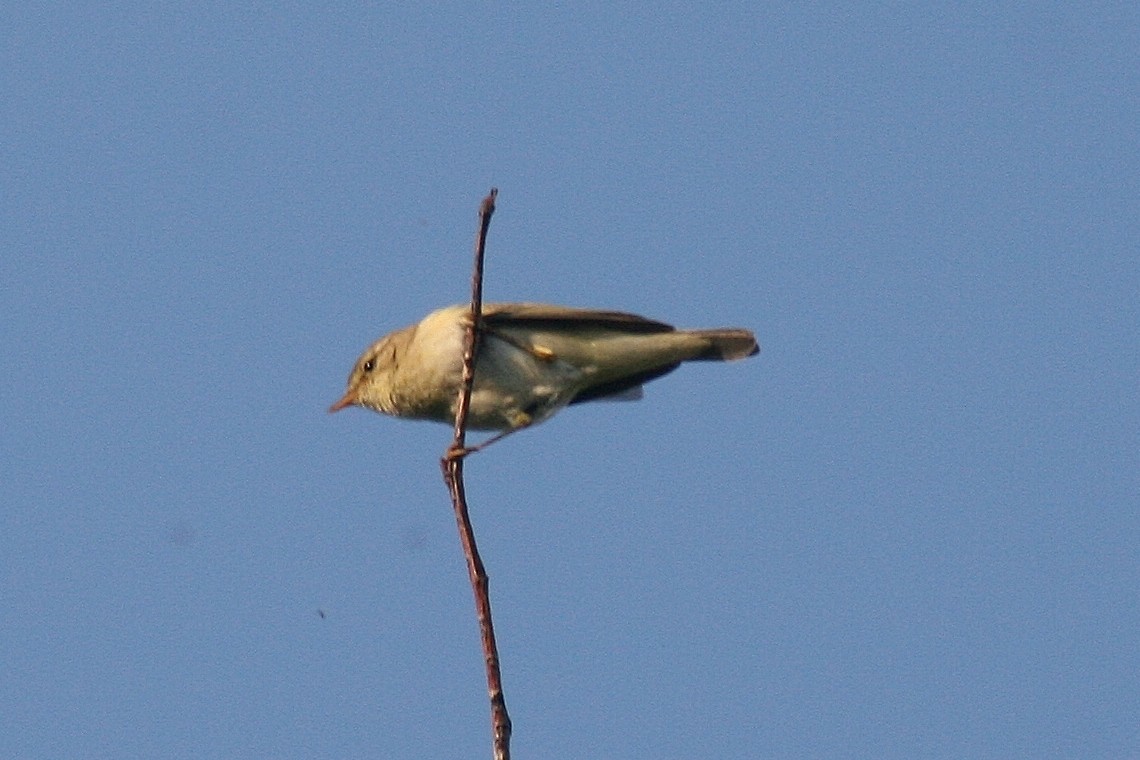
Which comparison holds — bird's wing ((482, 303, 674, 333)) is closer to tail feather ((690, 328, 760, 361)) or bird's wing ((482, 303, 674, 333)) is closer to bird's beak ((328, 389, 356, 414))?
tail feather ((690, 328, 760, 361))

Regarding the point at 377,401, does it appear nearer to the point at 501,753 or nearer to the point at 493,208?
the point at 493,208

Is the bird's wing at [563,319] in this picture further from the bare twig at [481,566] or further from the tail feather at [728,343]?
the bare twig at [481,566]

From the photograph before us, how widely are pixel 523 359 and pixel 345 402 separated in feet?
4.17

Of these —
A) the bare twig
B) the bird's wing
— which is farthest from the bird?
the bare twig

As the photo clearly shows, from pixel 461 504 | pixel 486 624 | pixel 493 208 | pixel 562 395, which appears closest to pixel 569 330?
pixel 562 395

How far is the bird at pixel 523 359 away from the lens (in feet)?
24.4

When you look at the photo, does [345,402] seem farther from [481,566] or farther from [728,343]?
[481,566]

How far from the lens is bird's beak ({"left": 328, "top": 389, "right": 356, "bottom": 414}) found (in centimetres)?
824

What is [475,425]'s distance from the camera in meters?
7.61

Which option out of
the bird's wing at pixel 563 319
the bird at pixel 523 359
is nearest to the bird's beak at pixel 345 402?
the bird at pixel 523 359

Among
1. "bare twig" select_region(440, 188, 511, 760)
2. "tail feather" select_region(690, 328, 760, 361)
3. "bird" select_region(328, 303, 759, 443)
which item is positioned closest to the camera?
"bare twig" select_region(440, 188, 511, 760)

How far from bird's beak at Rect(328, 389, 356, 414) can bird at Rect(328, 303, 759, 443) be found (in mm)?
47

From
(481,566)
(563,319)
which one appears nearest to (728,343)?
(563,319)

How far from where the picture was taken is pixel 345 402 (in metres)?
8.30
